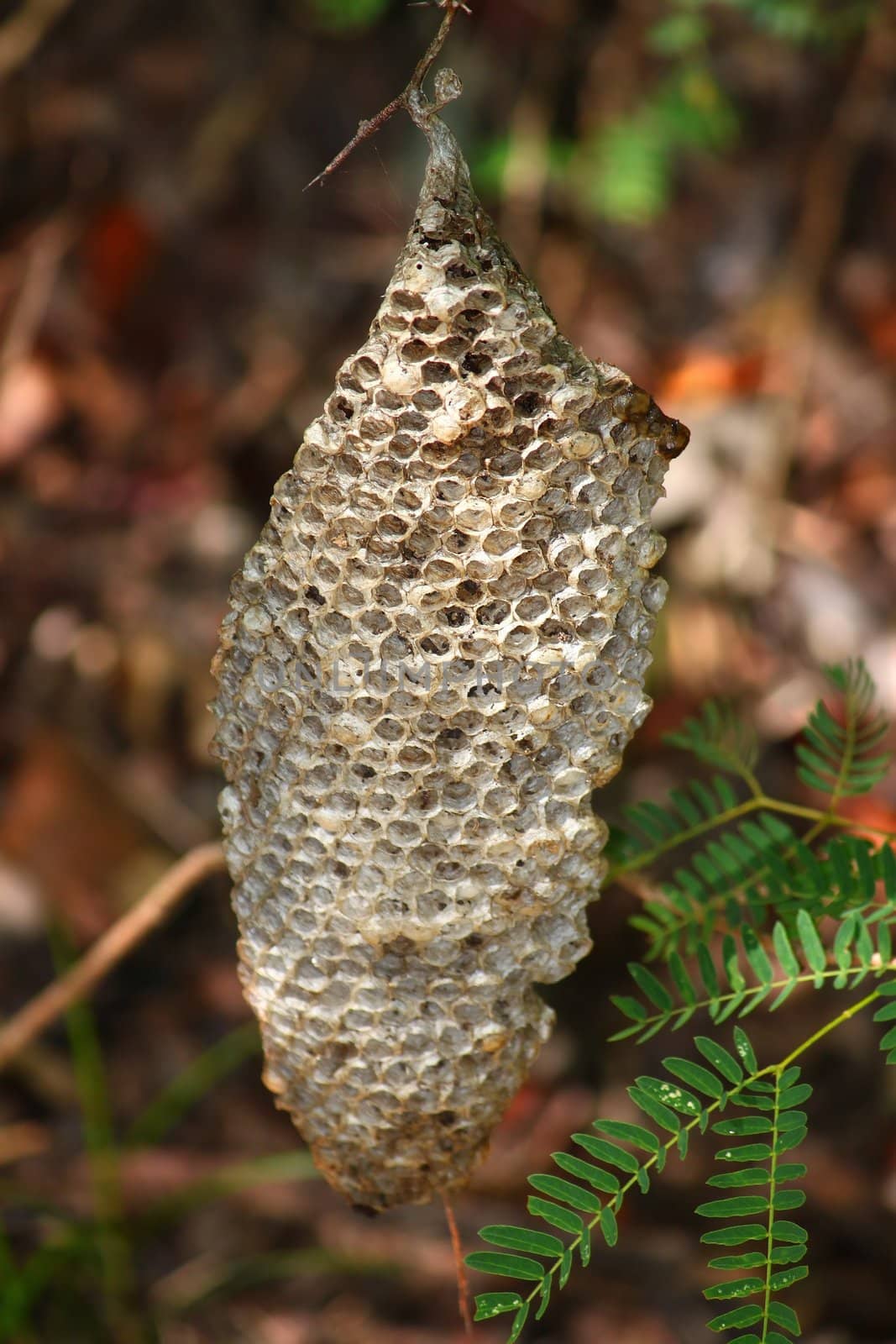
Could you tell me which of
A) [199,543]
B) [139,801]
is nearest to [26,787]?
[139,801]

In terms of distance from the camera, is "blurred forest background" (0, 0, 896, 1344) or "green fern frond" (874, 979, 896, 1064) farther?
"blurred forest background" (0, 0, 896, 1344)

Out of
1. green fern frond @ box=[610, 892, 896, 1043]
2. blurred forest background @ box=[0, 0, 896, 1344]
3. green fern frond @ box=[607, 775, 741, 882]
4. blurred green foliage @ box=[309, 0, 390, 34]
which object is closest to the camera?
green fern frond @ box=[610, 892, 896, 1043]

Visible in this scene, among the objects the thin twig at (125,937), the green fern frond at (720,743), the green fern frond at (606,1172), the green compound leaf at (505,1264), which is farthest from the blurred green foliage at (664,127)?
the green compound leaf at (505,1264)

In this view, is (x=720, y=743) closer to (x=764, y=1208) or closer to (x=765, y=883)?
(x=765, y=883)

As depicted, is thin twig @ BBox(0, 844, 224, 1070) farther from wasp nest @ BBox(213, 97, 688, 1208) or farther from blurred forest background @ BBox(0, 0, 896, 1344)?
blurred forest background @ BBox(0, 0, 896, 1344)

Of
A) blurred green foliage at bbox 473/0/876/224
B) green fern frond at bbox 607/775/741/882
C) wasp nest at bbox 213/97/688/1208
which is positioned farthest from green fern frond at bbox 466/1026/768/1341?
blurred green foliage at bbox 473/0/876/224

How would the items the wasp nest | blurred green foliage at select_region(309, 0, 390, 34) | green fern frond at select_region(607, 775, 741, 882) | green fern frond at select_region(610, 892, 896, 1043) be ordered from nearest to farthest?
the wasp nest, green fern frond at select_region(610, 892, 896, 1043), green fern frond at select_region(607, 775, 741, 882), blurred green foliage at select_region(309, 0, 390, 34)

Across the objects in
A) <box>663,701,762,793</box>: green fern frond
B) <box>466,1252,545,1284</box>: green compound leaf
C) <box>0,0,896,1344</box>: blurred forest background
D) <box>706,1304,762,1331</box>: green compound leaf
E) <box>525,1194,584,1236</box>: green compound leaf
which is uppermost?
<box>0,0,896,1344</box>: blurred forest background

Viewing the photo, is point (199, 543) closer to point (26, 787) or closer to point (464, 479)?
point (26, 787)
